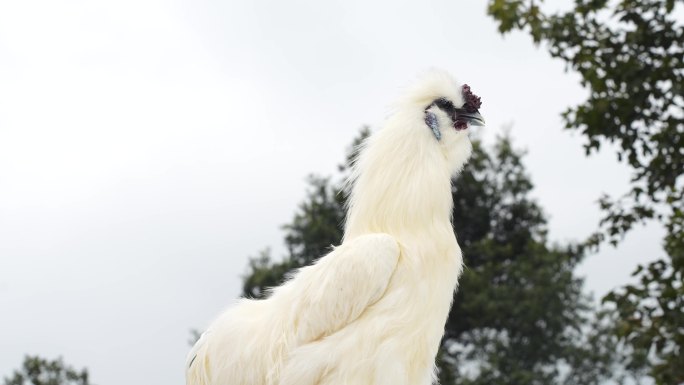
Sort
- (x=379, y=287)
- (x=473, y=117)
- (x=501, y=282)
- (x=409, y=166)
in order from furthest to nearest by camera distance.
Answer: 1. (x=501, y=282)
2. (x=473, y=117)
3. (x=409, y=166)
4. (x=379, y=287)

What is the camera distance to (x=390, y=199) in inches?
240

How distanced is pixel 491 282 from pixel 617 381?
663cm

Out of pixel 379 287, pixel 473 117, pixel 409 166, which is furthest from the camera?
pixel 473 117

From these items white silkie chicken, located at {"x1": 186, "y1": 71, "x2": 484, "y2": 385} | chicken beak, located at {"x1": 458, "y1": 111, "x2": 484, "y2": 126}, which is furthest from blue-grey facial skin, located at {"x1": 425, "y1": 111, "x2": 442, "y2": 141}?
chicken beak, located at {"x1": 458, "y1": 111, "x2": 484, "y2": 126}

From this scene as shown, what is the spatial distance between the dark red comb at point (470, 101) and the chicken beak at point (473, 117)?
3 cm

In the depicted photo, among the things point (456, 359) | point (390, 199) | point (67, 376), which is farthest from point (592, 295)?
point (390, 199)

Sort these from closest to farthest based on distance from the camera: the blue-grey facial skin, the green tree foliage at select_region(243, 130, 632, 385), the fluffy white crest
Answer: the fluffy white crest
the blue-grey facial skin
the green tree foliage at select_region(243, 130, 632, 385)

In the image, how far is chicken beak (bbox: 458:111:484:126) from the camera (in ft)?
20.6

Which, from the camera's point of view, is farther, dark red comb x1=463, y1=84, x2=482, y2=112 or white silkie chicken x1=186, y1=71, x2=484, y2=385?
dark red comb x1=463, y1=84, x2=482, y2=112

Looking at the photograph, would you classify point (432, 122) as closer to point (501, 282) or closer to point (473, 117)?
point (473, 117)

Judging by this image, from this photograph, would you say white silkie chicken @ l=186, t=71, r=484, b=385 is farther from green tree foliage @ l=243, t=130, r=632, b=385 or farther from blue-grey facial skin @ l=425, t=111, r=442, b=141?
green tree foliage @ l=243, t=130, r=632, b=385

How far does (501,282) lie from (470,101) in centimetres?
3074

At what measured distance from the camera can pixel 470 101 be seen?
634cm

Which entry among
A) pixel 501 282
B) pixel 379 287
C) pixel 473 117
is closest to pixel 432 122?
pixel 473 117
